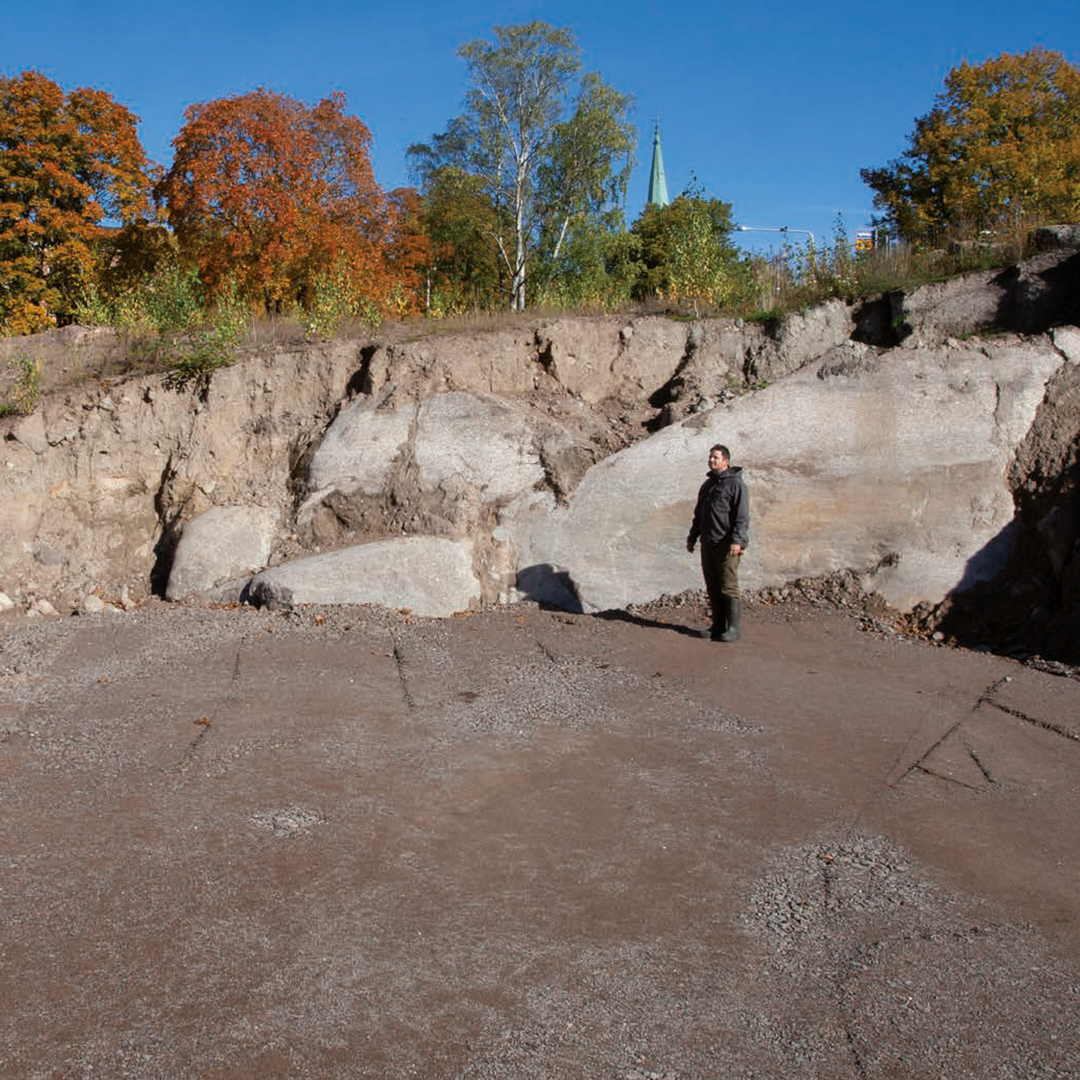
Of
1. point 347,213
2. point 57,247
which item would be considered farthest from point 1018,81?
point 57,247

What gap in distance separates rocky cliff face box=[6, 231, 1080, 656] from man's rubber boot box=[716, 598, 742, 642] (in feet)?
4.28

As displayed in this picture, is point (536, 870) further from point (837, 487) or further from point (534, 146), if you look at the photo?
point (534, 146)

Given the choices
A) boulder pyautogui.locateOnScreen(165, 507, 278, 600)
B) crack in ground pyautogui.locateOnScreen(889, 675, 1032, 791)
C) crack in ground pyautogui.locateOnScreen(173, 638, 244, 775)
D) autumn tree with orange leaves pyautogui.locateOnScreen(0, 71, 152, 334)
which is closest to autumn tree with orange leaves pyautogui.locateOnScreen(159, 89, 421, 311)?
autumn tree with orange leaves pyautogui.locateOnScreen(0, 71, 152, 334)

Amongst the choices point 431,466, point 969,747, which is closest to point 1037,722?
point 969,747

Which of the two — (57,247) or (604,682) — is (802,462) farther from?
(57,247)

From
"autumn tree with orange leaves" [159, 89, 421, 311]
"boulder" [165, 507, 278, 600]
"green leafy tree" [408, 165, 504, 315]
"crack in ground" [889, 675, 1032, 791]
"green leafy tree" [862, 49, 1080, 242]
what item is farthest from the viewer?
"green leafy tree" [408, 165, 504, 315]

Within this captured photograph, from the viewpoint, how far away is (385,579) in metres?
9.83

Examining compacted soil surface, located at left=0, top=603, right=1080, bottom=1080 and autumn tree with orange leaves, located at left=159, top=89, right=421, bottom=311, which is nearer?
compacted soil surface, located at left=0, top=603, right=1080, bottom=1080

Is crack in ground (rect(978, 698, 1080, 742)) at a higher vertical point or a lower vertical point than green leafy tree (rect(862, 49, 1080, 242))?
lower

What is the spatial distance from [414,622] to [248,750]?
3.54 m

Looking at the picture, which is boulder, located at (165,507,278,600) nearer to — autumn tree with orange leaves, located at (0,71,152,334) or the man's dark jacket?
the man's dark jacket

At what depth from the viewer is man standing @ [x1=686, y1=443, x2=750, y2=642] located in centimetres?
862

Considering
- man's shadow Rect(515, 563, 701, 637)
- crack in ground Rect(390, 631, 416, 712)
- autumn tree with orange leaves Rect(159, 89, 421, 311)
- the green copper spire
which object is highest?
the green copper spire

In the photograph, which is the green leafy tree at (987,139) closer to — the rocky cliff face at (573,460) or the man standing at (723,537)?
the rocky cliff face at (573,460)
